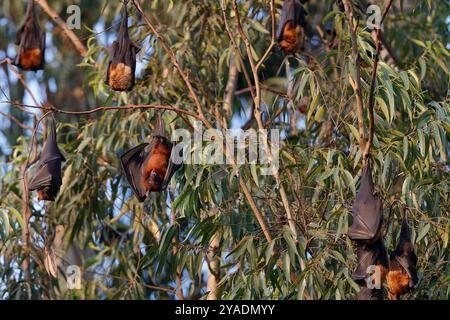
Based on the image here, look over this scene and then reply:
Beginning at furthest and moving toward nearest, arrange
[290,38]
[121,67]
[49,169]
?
[290,38], [121,67], [49,169]

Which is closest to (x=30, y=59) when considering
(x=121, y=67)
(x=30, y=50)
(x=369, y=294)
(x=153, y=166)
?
(x=30, y=50)

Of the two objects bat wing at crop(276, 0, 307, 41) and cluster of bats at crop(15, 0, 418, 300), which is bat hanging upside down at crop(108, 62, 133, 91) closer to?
cluster of bats at crop(15, 0, 418, 300)

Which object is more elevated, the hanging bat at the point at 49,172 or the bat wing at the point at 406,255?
the hanging bat at the point at 49,172

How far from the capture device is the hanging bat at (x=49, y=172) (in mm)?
4691

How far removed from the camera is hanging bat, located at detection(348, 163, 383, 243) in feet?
13.5

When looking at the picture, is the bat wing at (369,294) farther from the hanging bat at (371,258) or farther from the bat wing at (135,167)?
the bat wing at (135,167)

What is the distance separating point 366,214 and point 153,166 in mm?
1092

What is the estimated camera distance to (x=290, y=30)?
16.0 feet

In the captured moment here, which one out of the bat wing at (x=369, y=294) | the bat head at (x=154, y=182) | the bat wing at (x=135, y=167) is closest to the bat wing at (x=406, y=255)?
the bat wing at (x=369, y=294)

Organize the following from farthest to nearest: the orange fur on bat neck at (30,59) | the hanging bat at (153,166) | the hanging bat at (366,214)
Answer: the orange fur on bat neck at (30,59) → the hanging bat at (153,166) → the hanging bat at (366,214)

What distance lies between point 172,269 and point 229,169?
611 mm

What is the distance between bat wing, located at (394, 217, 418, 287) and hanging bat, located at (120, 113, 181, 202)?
1.10 meters

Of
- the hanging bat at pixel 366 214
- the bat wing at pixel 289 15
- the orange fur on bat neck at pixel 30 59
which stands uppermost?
the bat wing at pixel 289 15

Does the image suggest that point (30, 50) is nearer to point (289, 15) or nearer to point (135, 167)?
point (135, 167)
